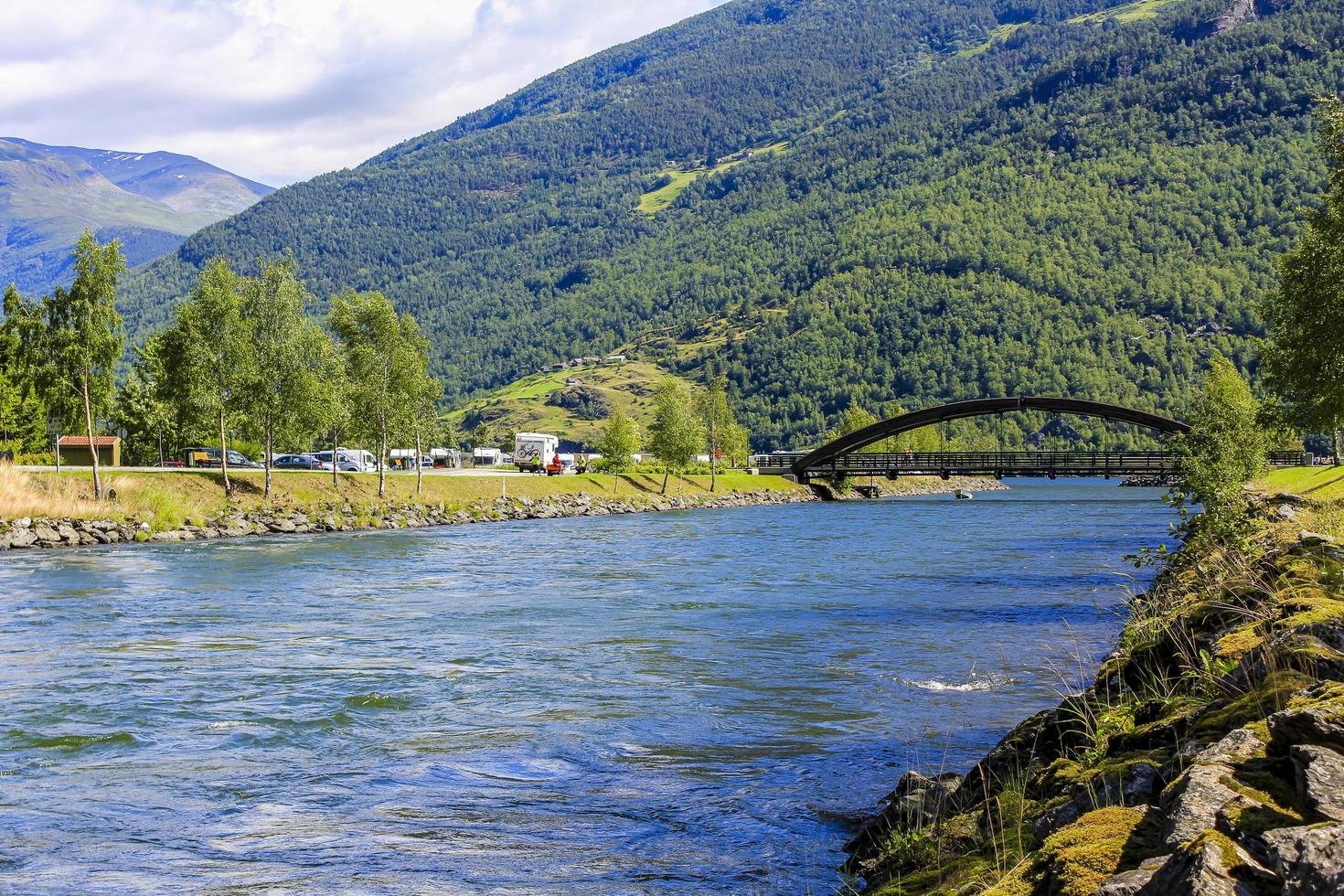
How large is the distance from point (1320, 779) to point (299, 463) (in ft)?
279

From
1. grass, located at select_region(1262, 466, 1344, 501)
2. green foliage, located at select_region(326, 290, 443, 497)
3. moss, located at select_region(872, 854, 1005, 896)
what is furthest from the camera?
green foliage, located at select_region(326, 290, 443, 497)

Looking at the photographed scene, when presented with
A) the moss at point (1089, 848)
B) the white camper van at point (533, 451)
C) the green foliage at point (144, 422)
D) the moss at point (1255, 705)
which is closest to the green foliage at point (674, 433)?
the white camper van at point (533, 451)

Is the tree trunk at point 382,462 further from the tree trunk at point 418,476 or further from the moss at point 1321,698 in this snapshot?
the moss at point 1321,698

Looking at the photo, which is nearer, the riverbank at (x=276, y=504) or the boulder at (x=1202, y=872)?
the boulder at (x=1202, y=872)

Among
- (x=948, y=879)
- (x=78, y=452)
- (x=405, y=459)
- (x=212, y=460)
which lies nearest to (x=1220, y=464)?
(x=948, y=879)

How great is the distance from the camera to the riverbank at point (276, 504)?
51.0 metres

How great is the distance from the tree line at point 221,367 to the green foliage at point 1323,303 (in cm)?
4764

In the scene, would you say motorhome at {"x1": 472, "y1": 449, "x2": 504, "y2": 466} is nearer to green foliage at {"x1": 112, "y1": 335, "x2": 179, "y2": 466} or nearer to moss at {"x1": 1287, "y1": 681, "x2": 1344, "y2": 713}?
green foliage at {"x1": 112, "y1": 335, "x2": 179, "y2": 466}

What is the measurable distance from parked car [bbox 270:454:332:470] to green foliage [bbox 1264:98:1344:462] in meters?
A: 63.0

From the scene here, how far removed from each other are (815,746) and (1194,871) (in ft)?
34.5

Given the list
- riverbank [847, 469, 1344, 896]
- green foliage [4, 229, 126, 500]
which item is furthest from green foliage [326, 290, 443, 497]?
riverbank [847, 469, 1344, 896]

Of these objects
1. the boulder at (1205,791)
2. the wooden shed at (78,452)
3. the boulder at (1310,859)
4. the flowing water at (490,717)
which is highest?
the wooden shed at (78,452)

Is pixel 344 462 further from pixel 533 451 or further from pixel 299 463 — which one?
pixel 533 451

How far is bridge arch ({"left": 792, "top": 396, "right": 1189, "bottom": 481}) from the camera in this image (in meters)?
121
